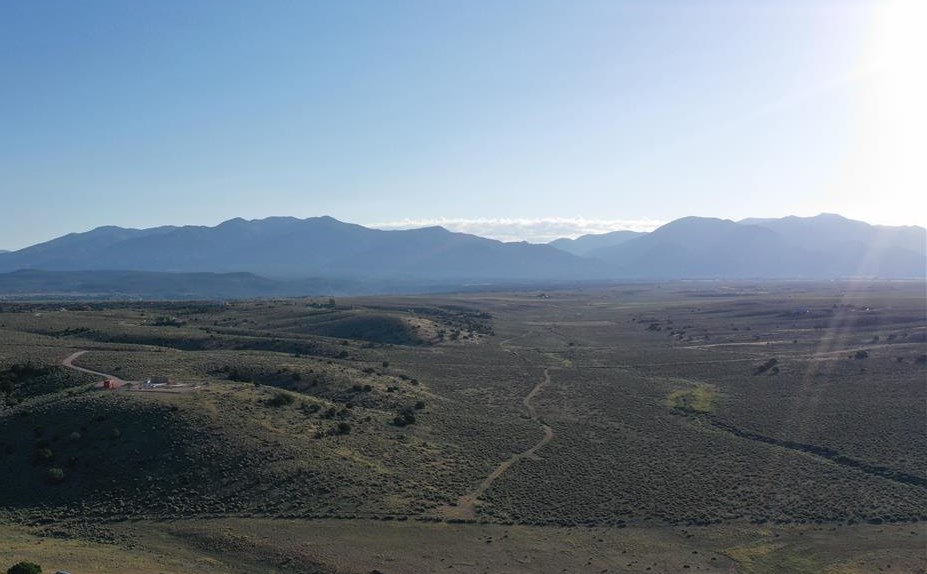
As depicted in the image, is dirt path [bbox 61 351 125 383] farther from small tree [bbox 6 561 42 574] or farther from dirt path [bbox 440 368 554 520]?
dirt path [bbox 440 368 554 520]

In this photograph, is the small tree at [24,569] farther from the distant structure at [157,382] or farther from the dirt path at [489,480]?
the distant structure at [157,382]

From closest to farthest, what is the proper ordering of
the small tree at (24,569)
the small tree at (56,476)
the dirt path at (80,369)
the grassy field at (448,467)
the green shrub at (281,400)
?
the small tree at (24,569) < the grassy field at (448,467) < the small tree at (56,476) < the green shrub at (281,400) < the dirt path at (80,369)

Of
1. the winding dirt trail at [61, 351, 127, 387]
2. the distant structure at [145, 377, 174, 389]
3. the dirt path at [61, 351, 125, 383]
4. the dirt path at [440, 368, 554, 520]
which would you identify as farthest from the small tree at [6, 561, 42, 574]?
the dirt path at [61, 351, 125, 383]

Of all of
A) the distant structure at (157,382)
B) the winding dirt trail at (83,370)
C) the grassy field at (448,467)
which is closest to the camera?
the grassy field at (448,467)

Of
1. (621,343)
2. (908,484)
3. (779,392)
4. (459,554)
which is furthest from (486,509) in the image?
(621,343)

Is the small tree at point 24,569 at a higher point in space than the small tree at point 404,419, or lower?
higher

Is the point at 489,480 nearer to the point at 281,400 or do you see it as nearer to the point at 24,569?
the point at 281,400

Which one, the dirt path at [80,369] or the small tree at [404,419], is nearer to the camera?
the small tree at [404,419]

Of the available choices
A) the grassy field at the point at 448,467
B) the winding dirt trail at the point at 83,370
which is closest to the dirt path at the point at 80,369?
the winding dirt trail at the point at 83,370

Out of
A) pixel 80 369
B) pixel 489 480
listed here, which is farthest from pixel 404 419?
pixel 80 369

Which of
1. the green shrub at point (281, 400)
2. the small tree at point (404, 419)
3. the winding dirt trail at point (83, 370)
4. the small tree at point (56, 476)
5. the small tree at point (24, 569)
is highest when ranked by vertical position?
the winding dirt trail at point (83, 370)
